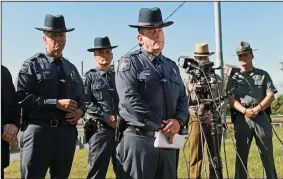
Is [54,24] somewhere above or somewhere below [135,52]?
above

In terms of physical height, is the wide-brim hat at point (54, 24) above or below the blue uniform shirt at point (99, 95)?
above

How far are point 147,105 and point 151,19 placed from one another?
2.40 feet

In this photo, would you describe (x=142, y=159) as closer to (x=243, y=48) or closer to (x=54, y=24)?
(x=54, y=24)

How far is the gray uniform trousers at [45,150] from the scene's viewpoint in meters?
3.74

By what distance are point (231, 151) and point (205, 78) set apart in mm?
4489

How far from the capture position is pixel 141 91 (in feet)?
11.0

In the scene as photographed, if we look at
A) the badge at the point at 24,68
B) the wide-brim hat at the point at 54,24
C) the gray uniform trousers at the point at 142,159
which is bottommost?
the gray uniform trousers at the point at 142,159

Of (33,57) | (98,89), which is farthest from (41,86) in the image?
(98,89)

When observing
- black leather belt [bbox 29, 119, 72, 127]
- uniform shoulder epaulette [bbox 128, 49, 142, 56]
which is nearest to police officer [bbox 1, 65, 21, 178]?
black leather belt [bbox 29, 119, 72, 127]

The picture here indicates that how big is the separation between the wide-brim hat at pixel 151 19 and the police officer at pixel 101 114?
193 centimetres

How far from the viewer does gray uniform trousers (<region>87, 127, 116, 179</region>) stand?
5160 mm

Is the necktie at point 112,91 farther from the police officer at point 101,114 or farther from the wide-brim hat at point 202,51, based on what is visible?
the wide-brim hat at point 202,51

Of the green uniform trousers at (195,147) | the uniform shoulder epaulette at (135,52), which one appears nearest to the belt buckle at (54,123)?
the uniform shoulder epaulette at (135,52)

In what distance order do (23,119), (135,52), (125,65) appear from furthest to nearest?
(23,119), (135,52), (125,65)
